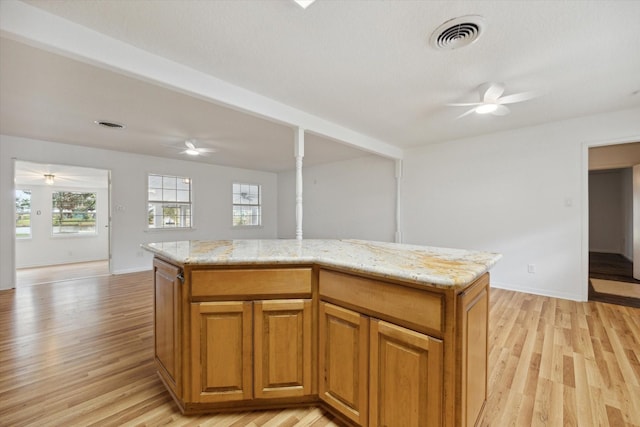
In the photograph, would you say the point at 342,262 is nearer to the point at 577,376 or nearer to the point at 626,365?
the point at 577,376

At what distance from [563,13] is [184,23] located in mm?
2549

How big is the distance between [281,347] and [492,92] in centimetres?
299

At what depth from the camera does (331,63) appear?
2.42 meters

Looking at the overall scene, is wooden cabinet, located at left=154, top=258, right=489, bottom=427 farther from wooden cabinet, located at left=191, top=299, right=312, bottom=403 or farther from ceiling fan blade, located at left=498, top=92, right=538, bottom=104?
ceiling fan blade, located at left=498, top=92, right=538, bottom=104

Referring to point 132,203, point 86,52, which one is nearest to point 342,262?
point 86,52

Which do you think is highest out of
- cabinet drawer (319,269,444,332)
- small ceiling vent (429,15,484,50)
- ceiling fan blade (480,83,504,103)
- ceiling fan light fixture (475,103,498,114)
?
small ceiling vent (429,15,484,50)

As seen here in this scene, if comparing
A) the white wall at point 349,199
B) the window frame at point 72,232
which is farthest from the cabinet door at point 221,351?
the window frame at point 72,232

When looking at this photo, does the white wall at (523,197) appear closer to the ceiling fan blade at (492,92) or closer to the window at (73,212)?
the ceiling fan blade at (492,92)

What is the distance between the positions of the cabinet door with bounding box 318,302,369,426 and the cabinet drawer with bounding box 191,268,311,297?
211mm

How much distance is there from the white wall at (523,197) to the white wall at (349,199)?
2.68ft

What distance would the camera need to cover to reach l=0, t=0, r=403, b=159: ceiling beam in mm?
1704

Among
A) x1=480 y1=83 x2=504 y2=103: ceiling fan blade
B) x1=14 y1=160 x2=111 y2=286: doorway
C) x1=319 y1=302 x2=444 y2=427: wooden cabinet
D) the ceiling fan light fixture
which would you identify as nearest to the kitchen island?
x1=319 y1=302 x2=444 y2=427: wooden cabinet

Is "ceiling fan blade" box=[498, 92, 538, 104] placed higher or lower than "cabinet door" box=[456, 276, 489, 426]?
higher

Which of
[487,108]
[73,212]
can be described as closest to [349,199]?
[487,108]
